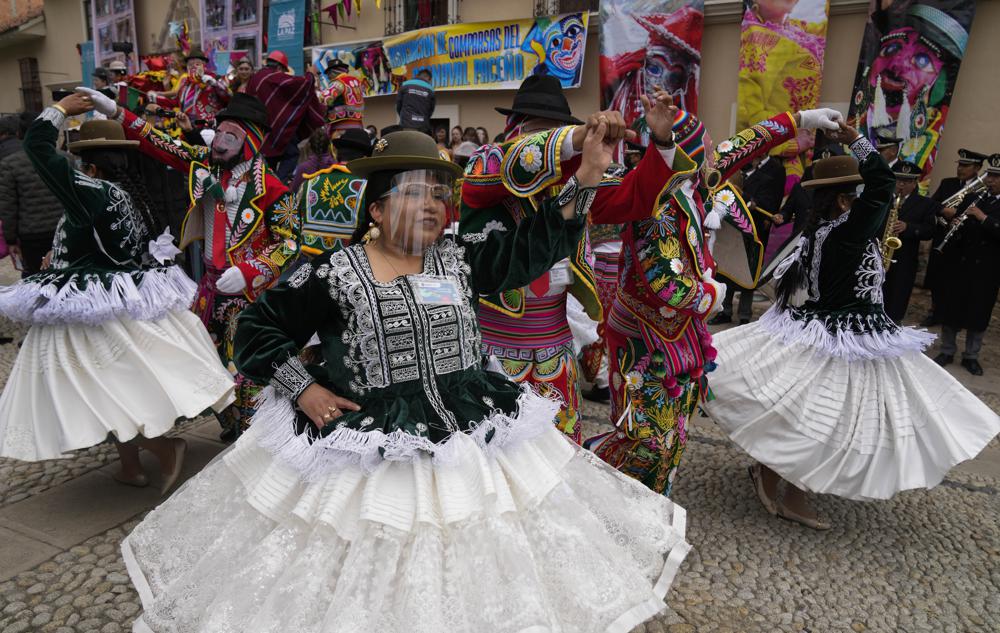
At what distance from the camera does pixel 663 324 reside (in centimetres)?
352

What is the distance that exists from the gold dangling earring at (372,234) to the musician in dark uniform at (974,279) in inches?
284

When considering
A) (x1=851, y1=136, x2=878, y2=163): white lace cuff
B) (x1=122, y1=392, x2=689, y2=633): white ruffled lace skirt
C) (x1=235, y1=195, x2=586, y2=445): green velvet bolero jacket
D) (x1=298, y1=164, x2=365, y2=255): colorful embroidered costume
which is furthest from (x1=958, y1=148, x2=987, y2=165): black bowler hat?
(x1=122, y1=392, x2=689, y2=633): white ruffled lace skirt

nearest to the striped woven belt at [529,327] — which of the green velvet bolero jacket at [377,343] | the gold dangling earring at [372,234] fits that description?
the green velvet bolero jacket at [377,343]

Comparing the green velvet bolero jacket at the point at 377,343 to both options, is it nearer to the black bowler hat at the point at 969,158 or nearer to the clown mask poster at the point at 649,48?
the black bowler hat at the point at 969,158

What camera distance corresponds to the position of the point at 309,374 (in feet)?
7.41

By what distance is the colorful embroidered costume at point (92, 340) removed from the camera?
3.78m

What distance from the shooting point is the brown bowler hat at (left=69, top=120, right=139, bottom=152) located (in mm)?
4137

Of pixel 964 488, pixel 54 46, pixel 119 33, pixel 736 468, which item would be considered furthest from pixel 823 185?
pixel 54 46

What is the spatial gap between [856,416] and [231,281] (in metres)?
3.69

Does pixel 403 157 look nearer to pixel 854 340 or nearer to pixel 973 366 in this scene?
pixel 854 340

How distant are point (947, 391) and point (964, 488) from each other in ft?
4.04

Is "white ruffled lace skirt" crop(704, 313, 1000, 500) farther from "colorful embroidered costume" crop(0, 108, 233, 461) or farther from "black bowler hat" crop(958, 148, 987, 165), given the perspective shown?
"black bowler hat" crop(958, 148, 987, 165)

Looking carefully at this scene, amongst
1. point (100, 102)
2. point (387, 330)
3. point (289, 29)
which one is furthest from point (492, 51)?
point (387, 330)

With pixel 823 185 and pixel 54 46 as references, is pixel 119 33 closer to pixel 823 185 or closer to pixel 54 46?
pixel 54 46
